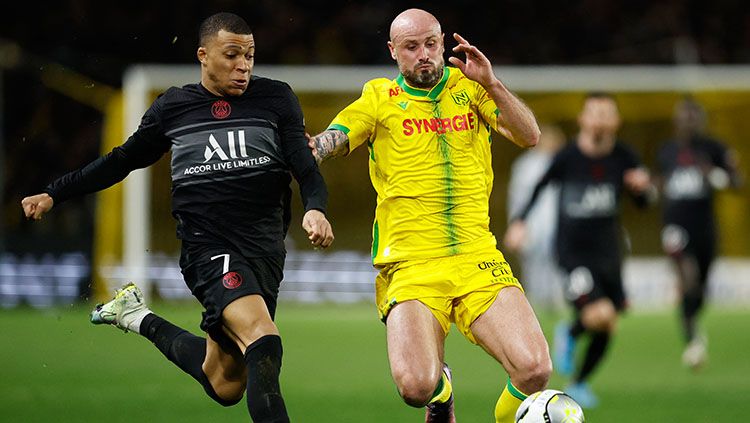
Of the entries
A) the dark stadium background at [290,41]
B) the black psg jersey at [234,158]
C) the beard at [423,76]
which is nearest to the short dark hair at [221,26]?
the black psg jersey at [234,158]

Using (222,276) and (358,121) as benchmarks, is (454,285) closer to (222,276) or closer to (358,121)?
(358,121)

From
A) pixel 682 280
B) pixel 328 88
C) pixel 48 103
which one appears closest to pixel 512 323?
pixel 682 280

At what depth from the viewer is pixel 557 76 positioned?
21.3 meters

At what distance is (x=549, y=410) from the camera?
6.68m

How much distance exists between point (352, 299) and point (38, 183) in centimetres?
563

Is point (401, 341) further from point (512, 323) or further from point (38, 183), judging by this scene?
point (38, 183)

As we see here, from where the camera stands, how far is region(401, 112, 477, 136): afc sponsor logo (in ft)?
24.3

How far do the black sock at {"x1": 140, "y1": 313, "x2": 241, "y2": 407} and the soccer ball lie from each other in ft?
5.93

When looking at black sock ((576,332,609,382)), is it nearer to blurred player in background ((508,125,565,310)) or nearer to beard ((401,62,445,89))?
beard ((401,62,445,89))

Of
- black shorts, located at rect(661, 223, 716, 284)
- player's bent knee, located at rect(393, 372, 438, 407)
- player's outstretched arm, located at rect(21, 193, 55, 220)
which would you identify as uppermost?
player's outstretched arm, located at rect(21, 193, 55, 220)

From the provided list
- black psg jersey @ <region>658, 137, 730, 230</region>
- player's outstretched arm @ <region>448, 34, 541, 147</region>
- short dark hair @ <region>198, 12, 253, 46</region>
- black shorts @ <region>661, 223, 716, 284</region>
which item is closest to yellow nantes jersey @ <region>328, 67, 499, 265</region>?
player's outstretched arm @ <region>448, 34, 541, 147</region>

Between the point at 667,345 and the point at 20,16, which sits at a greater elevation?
the point at 20,16

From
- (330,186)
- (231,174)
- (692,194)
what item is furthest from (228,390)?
(330,186)

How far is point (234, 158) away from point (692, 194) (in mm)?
8951
